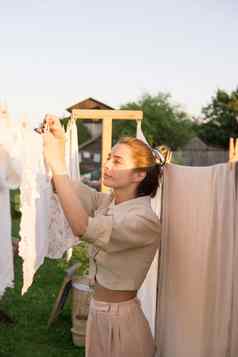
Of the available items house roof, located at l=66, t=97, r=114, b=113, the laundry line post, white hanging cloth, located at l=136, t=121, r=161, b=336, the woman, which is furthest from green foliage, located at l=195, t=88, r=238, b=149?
the woman

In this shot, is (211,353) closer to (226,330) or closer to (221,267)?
(226,330)

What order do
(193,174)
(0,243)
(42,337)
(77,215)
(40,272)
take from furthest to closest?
1. (40,272)
2. (42,337)
3. (0,243)
4. (193,174)
5. (77,215)

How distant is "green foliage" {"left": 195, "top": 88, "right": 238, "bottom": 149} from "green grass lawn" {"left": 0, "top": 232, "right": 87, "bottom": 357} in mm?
29917

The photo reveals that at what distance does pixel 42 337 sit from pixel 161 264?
7.43 ft

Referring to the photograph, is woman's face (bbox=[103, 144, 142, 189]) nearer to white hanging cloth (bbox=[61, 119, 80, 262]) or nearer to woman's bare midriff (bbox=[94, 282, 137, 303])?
woman's bare midriff (bbox=[94, 282, 137, 303])

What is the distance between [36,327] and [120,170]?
3.06 metres

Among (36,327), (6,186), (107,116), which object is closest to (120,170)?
(6,186)

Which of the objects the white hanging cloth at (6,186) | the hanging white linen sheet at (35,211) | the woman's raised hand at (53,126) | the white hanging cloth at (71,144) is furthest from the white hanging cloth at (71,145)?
the woman's raised hand at (53,126)

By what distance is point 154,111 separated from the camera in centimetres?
3878

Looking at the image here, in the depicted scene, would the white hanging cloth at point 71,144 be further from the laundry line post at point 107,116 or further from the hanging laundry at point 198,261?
the hanging laundry at point 198,261

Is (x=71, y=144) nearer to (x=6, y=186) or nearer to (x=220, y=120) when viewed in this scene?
(x=6, y=186)

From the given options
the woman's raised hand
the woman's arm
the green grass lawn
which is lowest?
the green grass lawn

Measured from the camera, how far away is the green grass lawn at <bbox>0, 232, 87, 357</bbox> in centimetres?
411

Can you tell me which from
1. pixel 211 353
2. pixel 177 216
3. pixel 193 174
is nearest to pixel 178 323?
pixel 211 353
